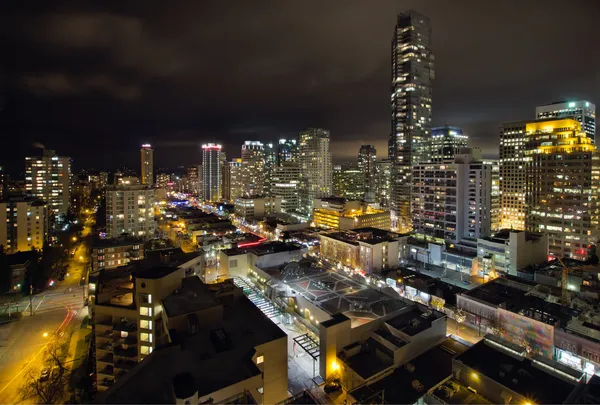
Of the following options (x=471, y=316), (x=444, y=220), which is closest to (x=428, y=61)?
(x=444, y=220)

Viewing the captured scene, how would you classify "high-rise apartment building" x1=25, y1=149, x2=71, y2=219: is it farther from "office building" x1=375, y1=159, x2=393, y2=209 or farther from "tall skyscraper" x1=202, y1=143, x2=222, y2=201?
"office building" x1=375, y1=159, x2=393, y2=209

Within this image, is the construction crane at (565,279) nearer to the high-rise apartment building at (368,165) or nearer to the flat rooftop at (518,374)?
the flat rooftop at (518,374)

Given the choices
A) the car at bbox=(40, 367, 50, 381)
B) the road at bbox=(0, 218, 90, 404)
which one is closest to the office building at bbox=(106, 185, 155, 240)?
the road at bbox=(0, 218, 90, 404)

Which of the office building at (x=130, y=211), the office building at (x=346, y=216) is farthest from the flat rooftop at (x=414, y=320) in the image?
the office building at (x=130, y=211)

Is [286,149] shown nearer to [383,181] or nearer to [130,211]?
[383,181]

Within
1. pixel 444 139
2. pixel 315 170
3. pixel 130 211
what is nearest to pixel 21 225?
pixel 130 211

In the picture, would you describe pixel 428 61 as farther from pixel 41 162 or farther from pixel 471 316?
pixel 41 162
